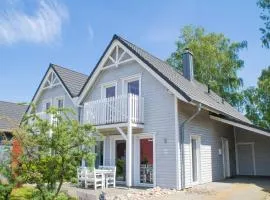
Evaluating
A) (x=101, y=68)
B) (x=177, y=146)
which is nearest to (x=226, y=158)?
(x=177, y=146)

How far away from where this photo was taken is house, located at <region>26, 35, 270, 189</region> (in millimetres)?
13445

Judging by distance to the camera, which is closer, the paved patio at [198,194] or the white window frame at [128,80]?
the paved patio at [198,194]

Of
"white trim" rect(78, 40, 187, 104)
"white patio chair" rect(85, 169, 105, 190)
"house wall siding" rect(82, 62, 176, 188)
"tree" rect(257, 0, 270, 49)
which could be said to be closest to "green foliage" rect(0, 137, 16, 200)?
"white patio chair" rect(85, 169, 105, 190)

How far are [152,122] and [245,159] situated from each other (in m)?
9.28

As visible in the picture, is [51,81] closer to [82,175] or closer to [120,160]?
[120,160]

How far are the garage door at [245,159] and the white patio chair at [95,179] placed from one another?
10704 mm

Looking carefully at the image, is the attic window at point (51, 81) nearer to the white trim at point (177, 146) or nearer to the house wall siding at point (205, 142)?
the house wall siding at point (205, 142)

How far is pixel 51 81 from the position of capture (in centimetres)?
2202

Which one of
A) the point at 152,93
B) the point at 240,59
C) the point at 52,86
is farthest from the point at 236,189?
the point at 240,59

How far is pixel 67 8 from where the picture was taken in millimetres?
10695

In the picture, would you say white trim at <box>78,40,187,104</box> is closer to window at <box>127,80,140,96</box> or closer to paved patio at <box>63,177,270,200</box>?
window at <box>127,80,140,96</box>

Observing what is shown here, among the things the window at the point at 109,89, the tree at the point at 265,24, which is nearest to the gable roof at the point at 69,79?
the window at the point at 109,89

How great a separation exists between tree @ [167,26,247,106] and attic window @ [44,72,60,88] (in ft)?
54.3

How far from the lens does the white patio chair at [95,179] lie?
1349cm
